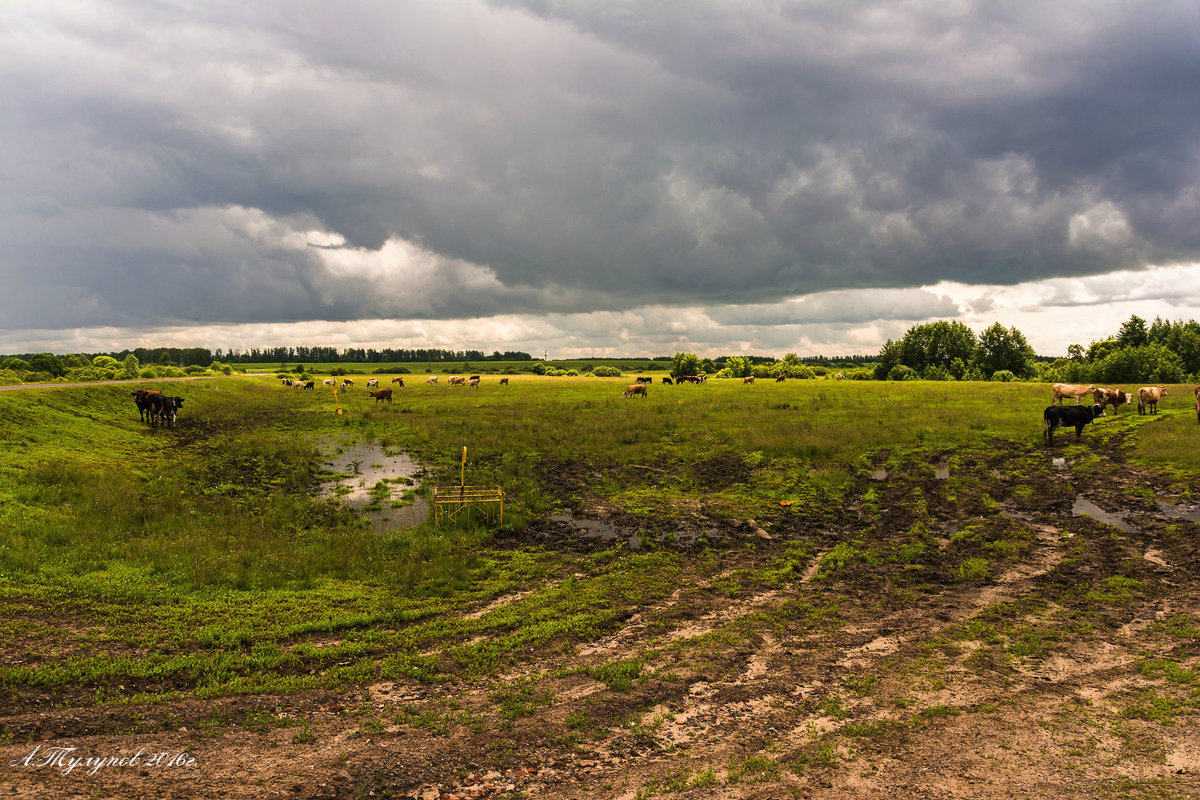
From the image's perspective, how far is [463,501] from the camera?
64.4ft

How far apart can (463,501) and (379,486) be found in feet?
23.5

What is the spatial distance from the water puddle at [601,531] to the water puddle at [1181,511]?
1776cm

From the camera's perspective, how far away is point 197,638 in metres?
10.7

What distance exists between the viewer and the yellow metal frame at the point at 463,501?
19670mm

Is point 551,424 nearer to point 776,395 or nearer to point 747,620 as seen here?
point 776,395

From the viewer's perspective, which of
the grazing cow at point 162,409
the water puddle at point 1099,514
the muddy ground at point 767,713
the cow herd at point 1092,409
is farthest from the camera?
the grazing cow at point 162,409

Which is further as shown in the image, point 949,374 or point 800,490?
point 949,374

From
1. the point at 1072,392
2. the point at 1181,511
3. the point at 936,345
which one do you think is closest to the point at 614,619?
the point at 1181,511

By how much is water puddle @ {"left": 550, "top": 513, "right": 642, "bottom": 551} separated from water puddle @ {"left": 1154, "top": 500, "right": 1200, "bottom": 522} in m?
17.8

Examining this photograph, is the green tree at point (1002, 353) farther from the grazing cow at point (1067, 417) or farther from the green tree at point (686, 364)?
the grazing cow at point (1067, 417)

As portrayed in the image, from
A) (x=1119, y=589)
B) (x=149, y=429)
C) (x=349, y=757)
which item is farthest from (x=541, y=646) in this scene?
(x=149, y=429)

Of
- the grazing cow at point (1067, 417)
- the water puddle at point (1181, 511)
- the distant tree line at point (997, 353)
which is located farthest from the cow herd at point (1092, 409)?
the distant tree line at point (997, 353)

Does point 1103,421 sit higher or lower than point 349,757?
higher

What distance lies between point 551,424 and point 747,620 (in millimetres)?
30798
